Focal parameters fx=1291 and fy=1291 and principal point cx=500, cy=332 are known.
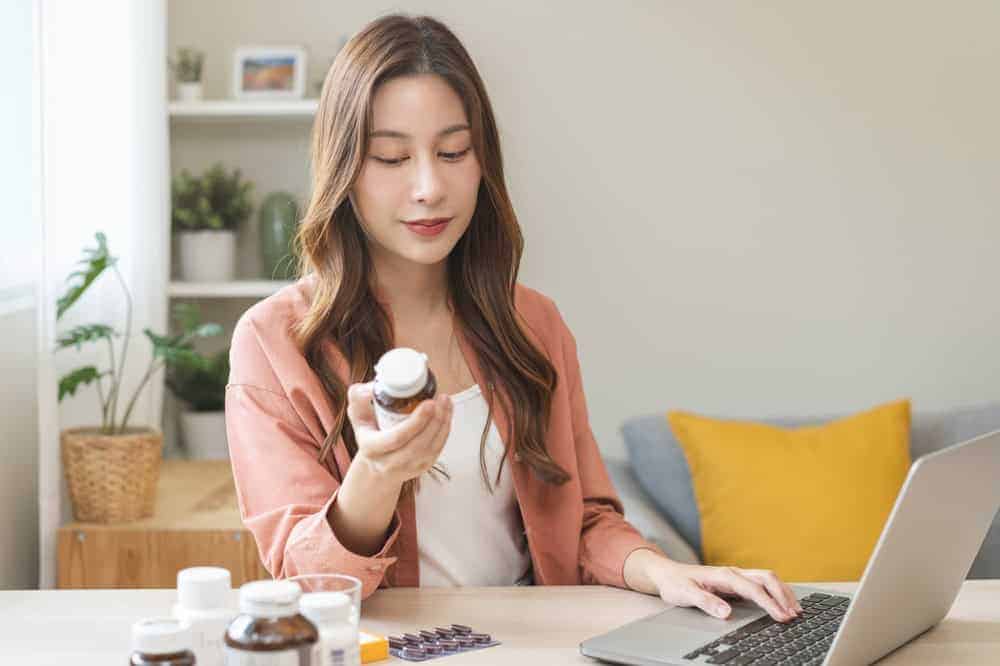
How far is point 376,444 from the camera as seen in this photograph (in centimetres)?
120

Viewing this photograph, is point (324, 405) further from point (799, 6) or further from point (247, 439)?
point (799, 6)

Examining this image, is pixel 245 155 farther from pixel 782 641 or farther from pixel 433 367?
pixel 782 641

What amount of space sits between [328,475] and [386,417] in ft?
1.23

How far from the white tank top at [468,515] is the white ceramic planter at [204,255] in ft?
5.23

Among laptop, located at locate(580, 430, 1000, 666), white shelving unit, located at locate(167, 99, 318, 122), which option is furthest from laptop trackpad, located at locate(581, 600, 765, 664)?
white shelving unit, located at locate(167, 99, 318, 122)

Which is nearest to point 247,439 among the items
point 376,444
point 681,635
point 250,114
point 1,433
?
point 376,444

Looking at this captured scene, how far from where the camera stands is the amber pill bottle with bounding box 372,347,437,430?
1133 millimetres

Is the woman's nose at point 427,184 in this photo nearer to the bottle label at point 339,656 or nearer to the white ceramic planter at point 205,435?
the bottle label at point 339,656

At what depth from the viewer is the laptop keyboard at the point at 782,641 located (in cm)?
123

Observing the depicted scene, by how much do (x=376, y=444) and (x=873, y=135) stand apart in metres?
2.43

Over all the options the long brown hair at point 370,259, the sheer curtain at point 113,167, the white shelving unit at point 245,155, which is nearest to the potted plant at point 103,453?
the sheer curtain at point 113,167

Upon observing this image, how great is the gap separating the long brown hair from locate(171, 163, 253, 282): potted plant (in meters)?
1.45

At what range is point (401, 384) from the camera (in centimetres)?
113

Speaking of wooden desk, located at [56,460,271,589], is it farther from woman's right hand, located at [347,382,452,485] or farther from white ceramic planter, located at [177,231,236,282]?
woman's right hand, located at [347,382,452,485]
